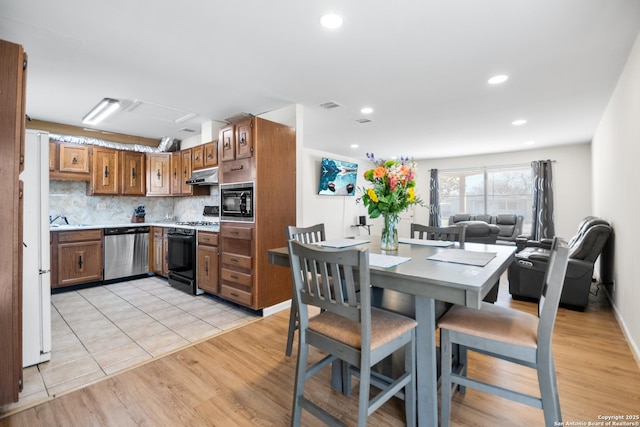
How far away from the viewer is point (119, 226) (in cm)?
455

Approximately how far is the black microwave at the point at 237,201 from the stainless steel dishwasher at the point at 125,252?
2083 mm

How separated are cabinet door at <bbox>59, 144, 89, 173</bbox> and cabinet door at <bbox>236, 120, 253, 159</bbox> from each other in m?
2.83

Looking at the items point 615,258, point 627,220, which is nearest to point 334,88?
point 627,220

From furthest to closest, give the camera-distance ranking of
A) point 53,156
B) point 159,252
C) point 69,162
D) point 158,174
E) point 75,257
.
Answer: point 158,174
point 159,252
point 69,162
point 53,156
point 75,257

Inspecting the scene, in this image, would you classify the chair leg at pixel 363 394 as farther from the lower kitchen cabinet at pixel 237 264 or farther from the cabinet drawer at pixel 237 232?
the cabinet drawer at pixel 237 232

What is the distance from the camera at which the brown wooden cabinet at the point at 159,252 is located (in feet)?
15.1

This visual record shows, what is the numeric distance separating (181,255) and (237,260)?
127 cm

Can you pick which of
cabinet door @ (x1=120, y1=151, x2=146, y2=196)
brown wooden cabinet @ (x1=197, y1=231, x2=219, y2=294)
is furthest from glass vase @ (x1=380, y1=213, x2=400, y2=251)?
cabinet door @ (x1=120, y1=151, x2=146, y2=196)

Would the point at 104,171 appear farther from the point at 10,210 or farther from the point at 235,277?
the point at 10,210

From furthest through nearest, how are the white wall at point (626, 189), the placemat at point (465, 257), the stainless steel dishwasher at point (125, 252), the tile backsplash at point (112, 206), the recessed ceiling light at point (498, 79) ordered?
the tile backsplash at point (112, 206) < the stainless steel dishwasher at point (125, 252) < the recessed ceiling light at point (498, 79) < the white wall at point (626, 189) < the placemat at point (465, 257)

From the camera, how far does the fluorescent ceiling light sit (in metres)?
3.57

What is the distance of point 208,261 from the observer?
12.3ft

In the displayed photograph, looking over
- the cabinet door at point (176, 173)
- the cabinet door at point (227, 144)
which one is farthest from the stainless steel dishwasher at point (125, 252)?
the cabinet door at point (227, 144)

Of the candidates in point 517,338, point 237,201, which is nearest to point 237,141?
point 237,201
